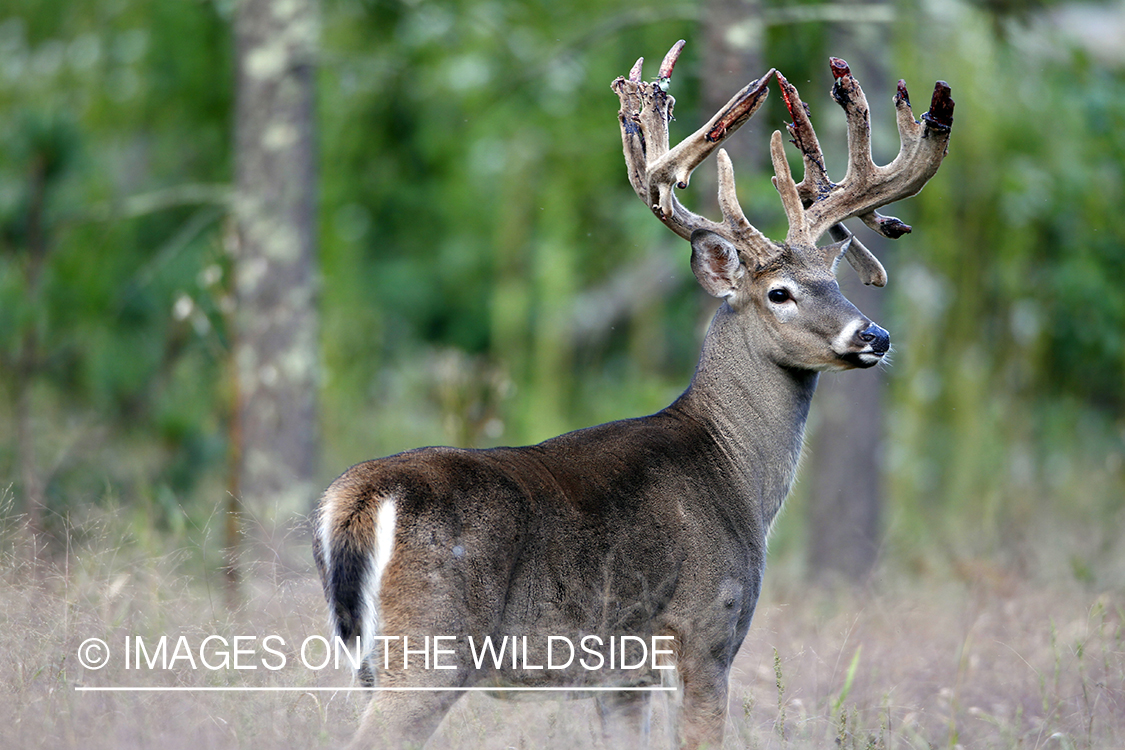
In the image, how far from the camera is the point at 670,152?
4.44 m

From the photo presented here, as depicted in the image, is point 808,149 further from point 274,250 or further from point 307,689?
point 274,250

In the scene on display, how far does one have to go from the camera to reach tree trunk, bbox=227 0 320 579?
23.2 feet

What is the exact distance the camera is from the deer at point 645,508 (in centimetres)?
326

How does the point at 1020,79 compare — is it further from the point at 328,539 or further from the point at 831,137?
the point at 328,539


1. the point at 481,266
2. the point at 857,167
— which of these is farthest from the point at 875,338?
the point at 481,266

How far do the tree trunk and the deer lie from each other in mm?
3094

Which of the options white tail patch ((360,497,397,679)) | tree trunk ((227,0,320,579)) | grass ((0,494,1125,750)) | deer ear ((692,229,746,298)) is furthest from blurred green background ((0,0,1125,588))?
white tail patch ((360,497,397,679))

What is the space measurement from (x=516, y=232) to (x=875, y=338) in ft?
27.7

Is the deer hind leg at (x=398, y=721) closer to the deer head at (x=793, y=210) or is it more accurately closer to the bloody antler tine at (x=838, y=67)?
the deer head at (x=793, y=210)

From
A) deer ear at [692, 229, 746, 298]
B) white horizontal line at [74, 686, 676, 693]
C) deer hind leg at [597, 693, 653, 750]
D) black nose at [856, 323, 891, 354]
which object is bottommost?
deer hind leg at [597, 693, 653, 750]

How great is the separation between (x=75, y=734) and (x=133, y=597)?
3.27ft

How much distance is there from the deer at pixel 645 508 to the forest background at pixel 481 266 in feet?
3.76

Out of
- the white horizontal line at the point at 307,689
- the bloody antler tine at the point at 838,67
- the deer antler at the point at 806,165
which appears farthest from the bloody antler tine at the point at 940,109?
the white horizontal line at the point at 307,689

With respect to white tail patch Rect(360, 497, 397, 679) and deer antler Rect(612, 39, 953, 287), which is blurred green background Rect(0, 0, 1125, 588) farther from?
white tail patch Rect(360, 497, 397, 679)
